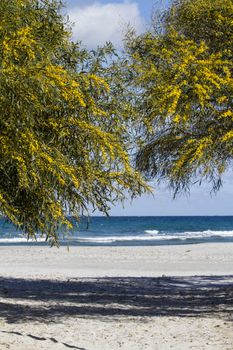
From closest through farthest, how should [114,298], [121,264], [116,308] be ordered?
[116,308]
[114,298]
[121,264]

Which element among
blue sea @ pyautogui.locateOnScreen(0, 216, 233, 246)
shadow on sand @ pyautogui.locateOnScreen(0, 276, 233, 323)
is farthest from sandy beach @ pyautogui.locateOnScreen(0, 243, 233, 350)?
blue sea @ pyautogui.locateOnScreen(0, 216, 233, 246)

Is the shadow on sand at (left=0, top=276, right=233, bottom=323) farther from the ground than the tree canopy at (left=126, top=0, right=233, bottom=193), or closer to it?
closer to it

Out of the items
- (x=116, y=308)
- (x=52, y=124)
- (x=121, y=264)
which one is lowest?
(x=116, y=308)

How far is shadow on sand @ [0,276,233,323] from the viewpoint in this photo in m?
15.6

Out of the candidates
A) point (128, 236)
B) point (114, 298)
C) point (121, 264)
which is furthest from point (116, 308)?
point (128, 236)

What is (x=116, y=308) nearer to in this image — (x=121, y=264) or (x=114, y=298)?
(x=114, y=298)

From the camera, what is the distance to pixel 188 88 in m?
13.1

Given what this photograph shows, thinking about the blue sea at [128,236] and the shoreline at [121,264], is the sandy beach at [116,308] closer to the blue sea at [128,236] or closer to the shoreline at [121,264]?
the shoreline at [121,264]

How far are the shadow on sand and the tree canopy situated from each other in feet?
9.55

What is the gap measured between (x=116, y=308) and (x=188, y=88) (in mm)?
5725

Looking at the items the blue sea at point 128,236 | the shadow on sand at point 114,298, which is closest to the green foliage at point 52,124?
the shadow on sand at point 114,298

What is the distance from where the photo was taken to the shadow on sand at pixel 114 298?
1556 cm

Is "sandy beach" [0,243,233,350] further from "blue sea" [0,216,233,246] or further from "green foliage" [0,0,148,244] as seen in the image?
"blue sea" [0,216,233,246]

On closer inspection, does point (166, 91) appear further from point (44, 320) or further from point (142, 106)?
point (44, 320)
